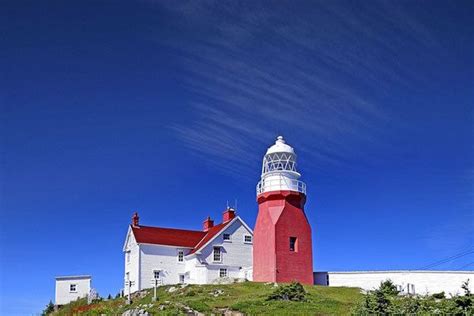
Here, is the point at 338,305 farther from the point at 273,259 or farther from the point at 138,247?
the point at 138,247

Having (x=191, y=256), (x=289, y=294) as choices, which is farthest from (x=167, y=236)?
(x=289, y=294)

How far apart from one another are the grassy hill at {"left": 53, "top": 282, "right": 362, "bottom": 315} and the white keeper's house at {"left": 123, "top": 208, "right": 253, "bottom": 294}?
470 centimetres

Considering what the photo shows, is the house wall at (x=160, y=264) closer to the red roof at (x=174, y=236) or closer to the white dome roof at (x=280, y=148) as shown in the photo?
the red roof at (x=174, y=236)

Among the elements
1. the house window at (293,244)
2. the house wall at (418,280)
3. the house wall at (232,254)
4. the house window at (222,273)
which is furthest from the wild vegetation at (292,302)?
the house window at (222,273)

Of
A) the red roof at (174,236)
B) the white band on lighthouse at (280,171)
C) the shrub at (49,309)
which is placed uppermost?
the white band on lighthouse at (280,171)

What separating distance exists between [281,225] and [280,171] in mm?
3205

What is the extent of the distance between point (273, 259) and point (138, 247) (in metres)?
10.6

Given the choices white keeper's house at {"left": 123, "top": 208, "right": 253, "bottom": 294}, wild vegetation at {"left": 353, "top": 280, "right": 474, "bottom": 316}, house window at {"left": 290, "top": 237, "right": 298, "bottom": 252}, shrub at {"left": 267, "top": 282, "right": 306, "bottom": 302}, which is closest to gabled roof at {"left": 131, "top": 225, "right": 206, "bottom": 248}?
white keeper's house at {"left": 123, "top": 208, "right": 253, "bottom": 294}

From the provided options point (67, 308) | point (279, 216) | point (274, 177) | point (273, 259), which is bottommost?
point (67, 308)

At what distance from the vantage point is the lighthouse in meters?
33.6

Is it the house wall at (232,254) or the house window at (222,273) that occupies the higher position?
the house wall at (232,254)

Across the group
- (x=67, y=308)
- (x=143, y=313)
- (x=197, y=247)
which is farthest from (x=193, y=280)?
(x=143, y=313)

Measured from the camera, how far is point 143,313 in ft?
75.3

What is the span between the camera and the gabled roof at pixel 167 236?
40200 mm
